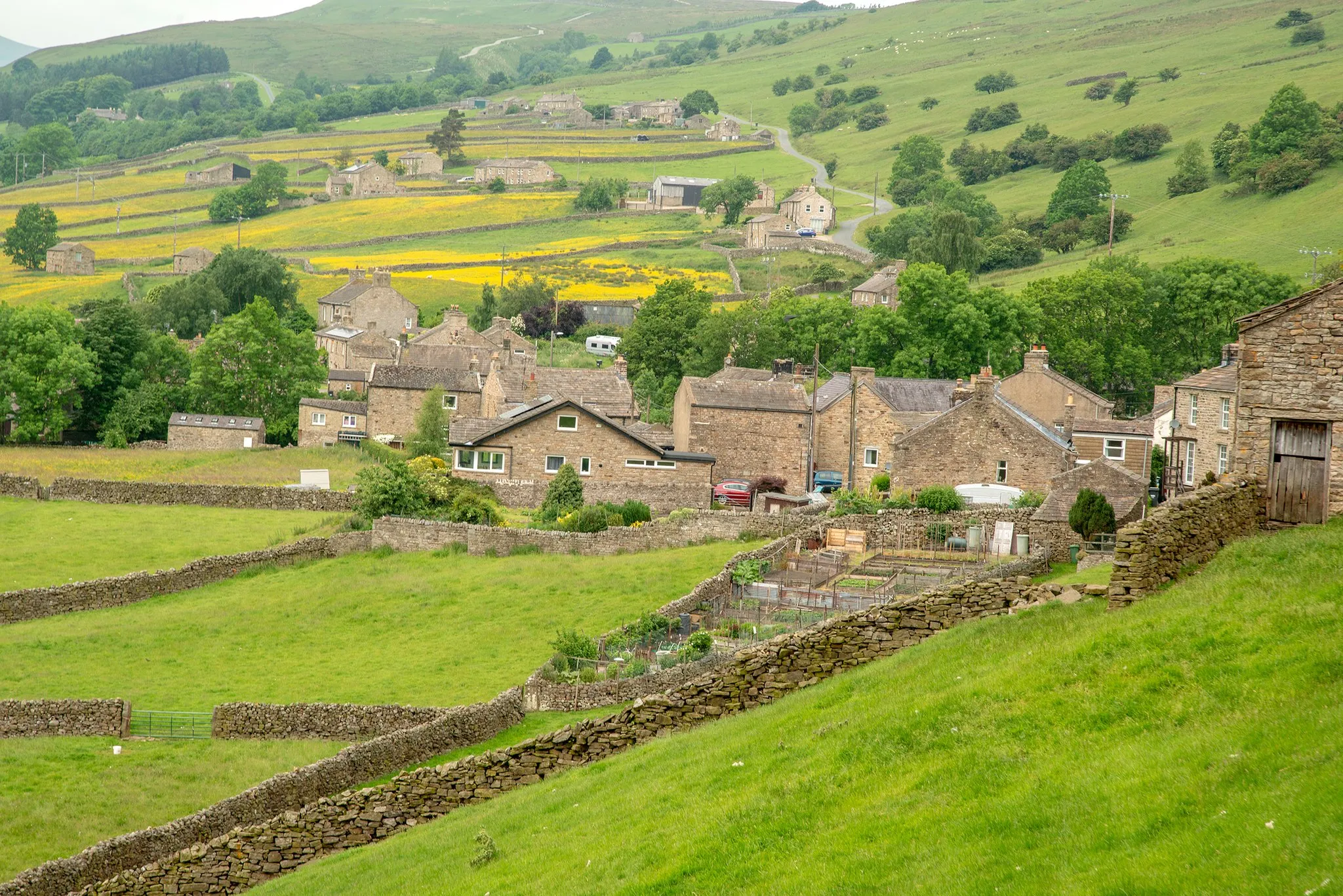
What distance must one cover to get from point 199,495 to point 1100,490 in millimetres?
36879

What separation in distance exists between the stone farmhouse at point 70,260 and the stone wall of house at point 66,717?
129868mm

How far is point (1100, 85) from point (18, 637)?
604ft

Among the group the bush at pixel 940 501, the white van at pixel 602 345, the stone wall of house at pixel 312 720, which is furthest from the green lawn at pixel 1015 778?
the white van at pixel 602 345

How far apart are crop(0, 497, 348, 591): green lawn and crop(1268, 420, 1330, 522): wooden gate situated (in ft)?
123

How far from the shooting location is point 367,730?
30641 mm

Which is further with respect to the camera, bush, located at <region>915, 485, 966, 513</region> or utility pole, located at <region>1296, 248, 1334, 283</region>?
utility pole, located at <region>1296, 248, 1334, 283</region>

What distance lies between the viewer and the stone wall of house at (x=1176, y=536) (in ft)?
62.9

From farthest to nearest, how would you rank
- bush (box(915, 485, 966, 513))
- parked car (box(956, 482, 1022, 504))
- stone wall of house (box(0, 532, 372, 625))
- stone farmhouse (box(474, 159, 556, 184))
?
stone farmhouse (box(474, 159, 556, 184)) < parked car (box(956, 482, 1022, 504)) < bush (box(915, 485, 966, 513)) < stone wall of house (box(0, 532, 372, 625))

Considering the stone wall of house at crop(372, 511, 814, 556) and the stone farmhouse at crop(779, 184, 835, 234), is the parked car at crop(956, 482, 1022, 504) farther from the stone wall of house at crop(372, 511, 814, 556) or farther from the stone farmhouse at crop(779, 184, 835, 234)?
the stone farmhouse at crop(779, 184, 835, 234)

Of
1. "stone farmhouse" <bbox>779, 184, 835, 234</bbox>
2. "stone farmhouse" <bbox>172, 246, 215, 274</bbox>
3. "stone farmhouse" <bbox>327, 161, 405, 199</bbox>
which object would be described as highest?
"stone farmhouse" <bbox>327, 161, 405, 199</bbox>

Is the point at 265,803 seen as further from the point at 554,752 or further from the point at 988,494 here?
the point at 988,494

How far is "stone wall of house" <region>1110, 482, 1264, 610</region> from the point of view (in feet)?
62.9

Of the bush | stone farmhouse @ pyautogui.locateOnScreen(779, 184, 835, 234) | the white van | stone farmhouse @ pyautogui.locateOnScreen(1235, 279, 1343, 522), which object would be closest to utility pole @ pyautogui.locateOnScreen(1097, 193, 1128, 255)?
stone farmhouse @ pyautogui.locateOnScreen(779, 184, 835, 234)

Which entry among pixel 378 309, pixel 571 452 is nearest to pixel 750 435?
pixel 571 452
